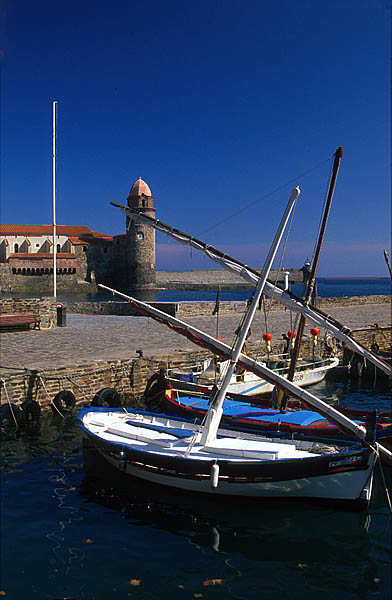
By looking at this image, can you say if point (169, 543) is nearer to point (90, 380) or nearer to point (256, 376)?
point (90, 380)

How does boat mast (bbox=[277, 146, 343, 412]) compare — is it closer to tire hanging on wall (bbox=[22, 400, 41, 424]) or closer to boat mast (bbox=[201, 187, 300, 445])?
boat mast (bbox=[201, 187, 300, 445])

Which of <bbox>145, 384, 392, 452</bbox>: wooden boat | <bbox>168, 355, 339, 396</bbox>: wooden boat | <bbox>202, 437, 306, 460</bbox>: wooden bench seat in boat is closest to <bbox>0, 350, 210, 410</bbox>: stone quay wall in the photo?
<bbox>168, 355, 339, 396</bbox>: wooden boat

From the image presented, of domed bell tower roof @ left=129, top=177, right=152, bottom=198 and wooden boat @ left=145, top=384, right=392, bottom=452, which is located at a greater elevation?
domed bell tower roof @ left=129, top=177, right=152, bottom=198

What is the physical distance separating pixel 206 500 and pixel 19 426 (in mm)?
6563

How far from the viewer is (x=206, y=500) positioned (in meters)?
9.73

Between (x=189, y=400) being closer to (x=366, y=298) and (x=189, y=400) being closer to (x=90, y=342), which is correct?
(x=90, y=342)

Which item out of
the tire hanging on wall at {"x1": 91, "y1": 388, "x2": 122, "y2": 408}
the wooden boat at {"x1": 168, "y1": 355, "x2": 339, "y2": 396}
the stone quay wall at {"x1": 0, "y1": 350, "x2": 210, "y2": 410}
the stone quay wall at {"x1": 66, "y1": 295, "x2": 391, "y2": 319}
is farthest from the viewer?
the stone quay wall at {"x1": 66, "y1": 295, "x2": 391, "y2": 319}

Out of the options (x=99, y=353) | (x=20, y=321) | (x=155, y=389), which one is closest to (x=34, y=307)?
(x=20, y=321)

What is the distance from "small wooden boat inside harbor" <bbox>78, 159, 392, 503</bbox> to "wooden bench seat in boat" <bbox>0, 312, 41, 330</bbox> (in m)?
14.1

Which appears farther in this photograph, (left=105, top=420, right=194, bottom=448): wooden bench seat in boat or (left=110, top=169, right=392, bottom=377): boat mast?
(left=110, top=169, right=392, bottom=377): boat mast

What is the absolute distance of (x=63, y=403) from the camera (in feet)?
48.3

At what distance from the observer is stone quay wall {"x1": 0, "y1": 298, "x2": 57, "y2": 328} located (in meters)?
25.0

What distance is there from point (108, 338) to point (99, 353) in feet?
12.8

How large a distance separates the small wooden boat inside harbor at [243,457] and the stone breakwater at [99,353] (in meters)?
3.96
